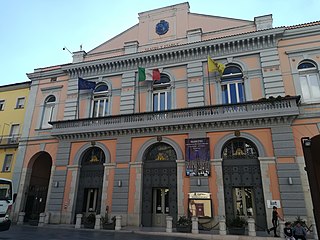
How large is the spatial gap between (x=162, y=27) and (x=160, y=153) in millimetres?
12053

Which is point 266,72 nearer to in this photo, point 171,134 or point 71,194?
point 171,134

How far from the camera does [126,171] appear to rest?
18203 mm

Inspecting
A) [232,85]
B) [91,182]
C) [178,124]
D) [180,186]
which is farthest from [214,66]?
[91,182]

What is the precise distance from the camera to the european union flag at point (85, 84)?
70.6ft

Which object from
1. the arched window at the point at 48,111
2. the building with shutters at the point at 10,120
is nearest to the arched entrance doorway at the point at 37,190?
the building with shutters at the point at 10,120

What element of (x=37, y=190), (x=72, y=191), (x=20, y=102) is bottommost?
(x=72, y=191)

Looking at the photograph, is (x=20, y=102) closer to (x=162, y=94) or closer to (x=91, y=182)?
(x=91, y=182)

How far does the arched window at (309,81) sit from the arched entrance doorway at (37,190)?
21.9 metres

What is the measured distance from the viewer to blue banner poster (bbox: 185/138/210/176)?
54.0ft

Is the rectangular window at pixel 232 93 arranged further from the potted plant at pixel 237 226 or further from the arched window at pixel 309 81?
the potted plant at pixel 237 226

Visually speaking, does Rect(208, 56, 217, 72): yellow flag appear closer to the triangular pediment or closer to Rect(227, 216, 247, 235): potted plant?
the triangular pediment

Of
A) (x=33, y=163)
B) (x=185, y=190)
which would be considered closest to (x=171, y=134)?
(x=185, y=190)

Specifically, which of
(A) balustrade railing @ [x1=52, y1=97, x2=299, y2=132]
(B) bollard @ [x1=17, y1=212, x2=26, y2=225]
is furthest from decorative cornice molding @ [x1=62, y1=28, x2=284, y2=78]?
(B) bollard @ [x1=17, y1=212, x2=26, y2=225]

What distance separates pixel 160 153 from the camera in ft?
60.8
